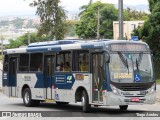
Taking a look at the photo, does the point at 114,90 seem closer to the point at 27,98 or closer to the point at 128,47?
the point at 128,47

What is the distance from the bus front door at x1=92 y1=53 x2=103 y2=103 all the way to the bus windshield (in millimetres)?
516

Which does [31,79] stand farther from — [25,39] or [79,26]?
[25,39]

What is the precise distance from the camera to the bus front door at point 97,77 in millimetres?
20656

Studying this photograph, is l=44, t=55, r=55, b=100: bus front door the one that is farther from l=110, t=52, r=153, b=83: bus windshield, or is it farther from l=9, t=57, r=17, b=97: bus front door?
l=110, t=52, r=153, b=83: bus windshield

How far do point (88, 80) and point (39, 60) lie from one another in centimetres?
467

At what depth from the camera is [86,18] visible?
121 metres

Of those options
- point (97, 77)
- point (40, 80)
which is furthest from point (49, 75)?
point (97, 77)

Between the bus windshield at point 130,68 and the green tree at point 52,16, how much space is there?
2986cm

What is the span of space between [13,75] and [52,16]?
78.8 feet

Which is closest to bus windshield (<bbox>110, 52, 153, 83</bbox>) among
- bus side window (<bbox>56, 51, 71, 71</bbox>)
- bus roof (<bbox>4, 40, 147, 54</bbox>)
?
bus roof (<bbox>4, 40, 147, 54</bbox>)

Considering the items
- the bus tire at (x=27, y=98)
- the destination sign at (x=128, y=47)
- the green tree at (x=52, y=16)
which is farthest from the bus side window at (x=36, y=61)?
the green tree at (x=52, y=16)

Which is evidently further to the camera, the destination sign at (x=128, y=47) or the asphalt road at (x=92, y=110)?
the destination sign at (x=128, y=47)

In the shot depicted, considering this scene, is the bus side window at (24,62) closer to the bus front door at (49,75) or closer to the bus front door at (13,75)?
the bus front door at (13,75)

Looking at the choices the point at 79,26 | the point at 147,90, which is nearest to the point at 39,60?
the point at 147,90
